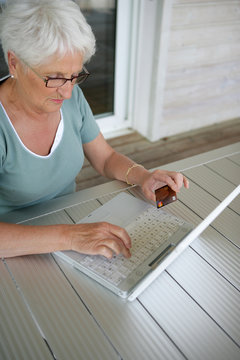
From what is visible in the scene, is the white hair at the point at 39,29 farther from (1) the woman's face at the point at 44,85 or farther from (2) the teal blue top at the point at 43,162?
(2) the teal blue top at the point at 43,162

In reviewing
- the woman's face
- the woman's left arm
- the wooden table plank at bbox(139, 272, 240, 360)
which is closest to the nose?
the woman's face

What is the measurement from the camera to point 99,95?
292 centimetres

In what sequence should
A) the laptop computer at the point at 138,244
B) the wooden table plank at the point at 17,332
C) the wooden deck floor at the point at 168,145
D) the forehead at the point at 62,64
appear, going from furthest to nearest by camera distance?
the wooden deck floor at the point at 168,145, the forehead at the point at 62,64, the laptop computer at the point at 138,244, the wooden table plank at the point at 17,332

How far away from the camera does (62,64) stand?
3.00 ft

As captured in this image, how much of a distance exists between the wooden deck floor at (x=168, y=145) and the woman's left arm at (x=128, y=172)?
1158 mm

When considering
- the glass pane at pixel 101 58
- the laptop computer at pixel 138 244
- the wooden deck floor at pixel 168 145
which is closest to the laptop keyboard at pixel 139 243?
the laptop computer at pixel 138 244

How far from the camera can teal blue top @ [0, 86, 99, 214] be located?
101cm

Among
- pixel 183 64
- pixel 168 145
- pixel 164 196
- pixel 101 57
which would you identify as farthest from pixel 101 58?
pixel 164 196

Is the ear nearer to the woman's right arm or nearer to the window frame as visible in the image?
the woman's right arm

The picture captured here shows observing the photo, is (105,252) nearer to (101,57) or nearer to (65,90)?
(65,90)

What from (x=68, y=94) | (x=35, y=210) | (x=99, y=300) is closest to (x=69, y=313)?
(x=99, y=300)

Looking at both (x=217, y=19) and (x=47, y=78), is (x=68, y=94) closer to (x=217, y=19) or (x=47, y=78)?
(x=47, y=78)

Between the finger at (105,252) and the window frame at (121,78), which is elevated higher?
the window frame at (121,78)

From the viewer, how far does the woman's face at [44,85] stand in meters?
0.92
